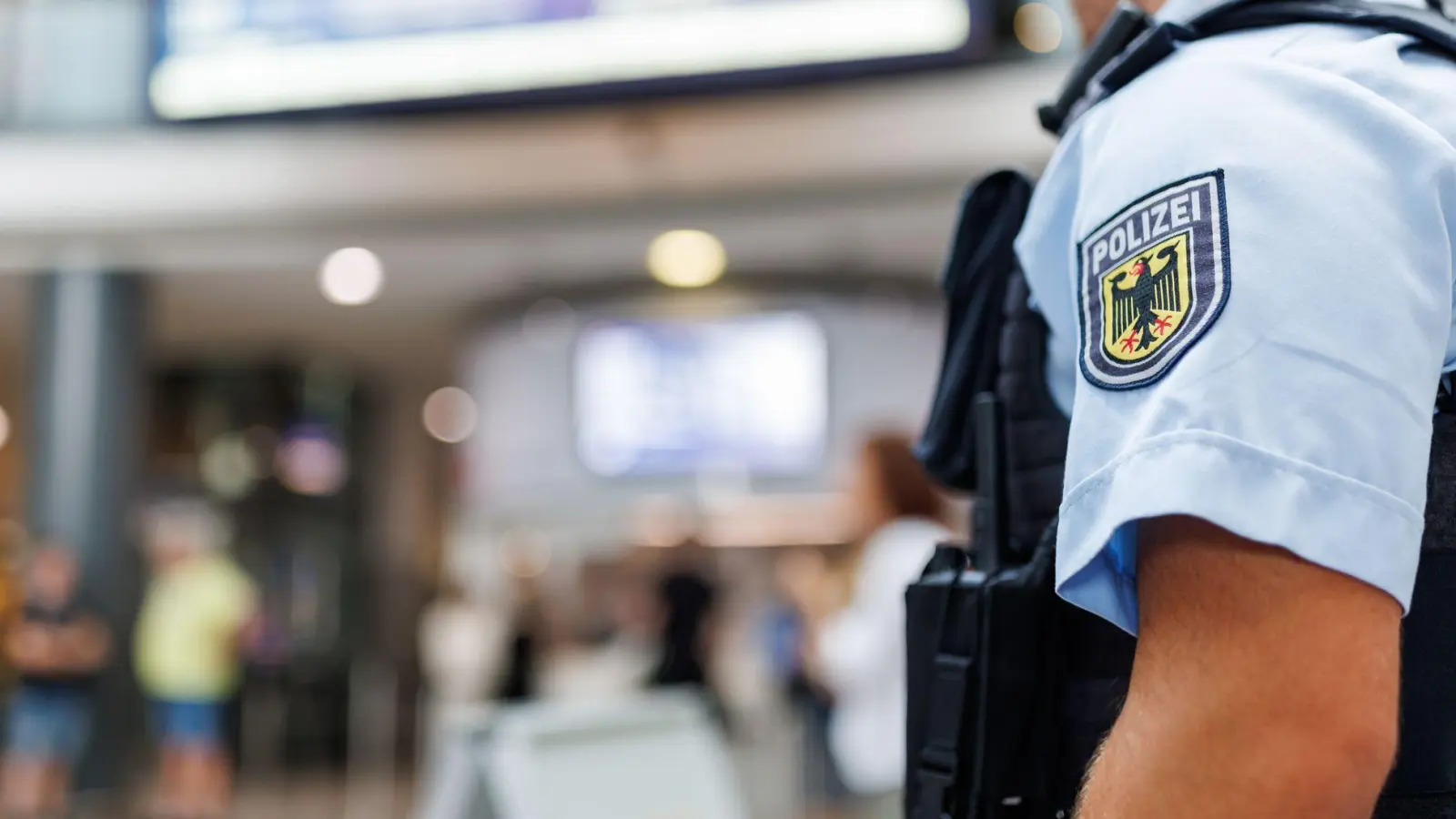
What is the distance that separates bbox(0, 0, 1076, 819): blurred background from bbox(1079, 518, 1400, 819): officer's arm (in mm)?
4592

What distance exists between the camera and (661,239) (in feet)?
26.6

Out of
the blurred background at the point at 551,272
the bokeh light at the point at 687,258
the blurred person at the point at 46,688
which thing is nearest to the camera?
the blurred background at the point at 551,272

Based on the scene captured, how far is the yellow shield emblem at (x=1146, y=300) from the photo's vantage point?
2.27ft

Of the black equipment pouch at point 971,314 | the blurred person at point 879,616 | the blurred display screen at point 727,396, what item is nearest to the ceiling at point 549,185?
the blurred display screen at point 727,396

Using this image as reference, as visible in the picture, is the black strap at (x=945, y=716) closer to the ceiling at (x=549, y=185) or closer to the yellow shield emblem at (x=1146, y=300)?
the yellow shield emblem at (x=1146, y=300)

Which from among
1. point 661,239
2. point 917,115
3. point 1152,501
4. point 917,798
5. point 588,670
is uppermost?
point 917,115

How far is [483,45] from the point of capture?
22.0 feet

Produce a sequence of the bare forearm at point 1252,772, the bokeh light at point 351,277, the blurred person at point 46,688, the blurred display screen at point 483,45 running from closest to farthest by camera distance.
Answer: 1. the bare forearm at point 1252,772
2. the blurred display screen at point 483,45
3. the blurred person at point 46,688
4. the bokeh light at point 351,277

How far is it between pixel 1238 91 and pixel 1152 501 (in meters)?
0.25

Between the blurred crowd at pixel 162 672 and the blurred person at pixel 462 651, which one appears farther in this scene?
the blurred person at pixel 462 651

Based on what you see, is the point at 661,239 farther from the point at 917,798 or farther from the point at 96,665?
the point at 917,798

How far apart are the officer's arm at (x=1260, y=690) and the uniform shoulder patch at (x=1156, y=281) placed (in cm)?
10

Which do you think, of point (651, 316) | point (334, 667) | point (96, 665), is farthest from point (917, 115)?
point (334, 667)

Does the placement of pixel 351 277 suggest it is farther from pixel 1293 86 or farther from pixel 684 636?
pixel 1293 86
